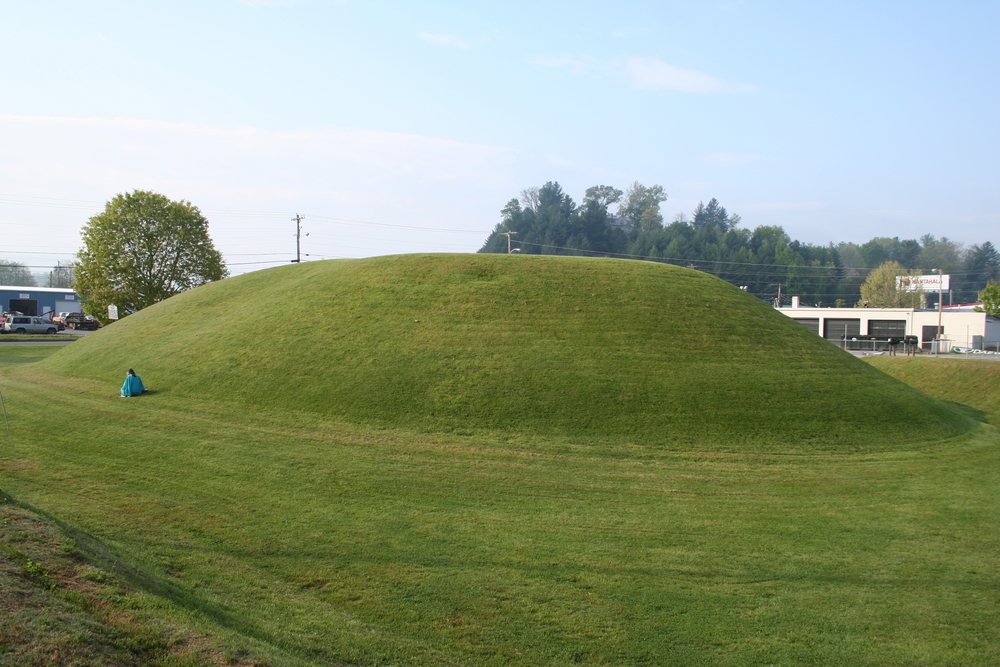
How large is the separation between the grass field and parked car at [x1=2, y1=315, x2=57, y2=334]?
50.6 meters

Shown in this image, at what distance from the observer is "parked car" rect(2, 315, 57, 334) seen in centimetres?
5989

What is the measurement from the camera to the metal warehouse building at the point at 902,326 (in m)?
60.9

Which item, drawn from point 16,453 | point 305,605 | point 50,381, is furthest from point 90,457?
point 50,381

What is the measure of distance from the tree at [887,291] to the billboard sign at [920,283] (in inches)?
27.1

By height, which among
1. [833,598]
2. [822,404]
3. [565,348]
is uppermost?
[565,348]

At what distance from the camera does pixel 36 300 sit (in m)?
89.8

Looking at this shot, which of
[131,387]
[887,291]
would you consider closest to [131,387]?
[131,387]

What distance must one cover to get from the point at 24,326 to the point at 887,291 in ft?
374

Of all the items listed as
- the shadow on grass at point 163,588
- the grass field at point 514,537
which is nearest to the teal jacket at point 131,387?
the grass field at point 514,537

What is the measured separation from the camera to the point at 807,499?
14016 millimetres

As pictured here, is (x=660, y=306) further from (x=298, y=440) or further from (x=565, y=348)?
(x=298, y=440)

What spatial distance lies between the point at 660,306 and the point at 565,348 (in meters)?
5.74

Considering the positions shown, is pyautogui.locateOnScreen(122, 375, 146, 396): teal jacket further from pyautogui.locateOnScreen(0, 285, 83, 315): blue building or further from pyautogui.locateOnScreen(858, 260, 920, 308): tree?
pyautogui.locateOnScreen(858, 260, 920, 308): tree

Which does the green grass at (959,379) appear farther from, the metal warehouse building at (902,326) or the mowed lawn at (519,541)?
the metal warehouse building at (902,326)
